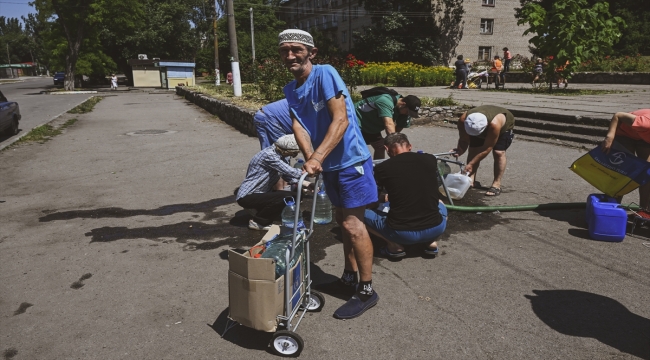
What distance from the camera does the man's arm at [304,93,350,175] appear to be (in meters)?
2.94

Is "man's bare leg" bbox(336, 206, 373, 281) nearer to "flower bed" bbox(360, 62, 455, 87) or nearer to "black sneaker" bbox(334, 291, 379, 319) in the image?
"black sneaker" bbox(334, 291, 379, 319)

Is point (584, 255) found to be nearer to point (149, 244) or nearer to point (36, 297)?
point (149, 244)

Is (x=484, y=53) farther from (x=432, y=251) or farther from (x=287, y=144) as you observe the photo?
(x=432, y=251)

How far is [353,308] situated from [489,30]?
49.2 metres

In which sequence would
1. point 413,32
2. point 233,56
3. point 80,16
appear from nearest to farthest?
point 233,56, point 80,16, point 413,32

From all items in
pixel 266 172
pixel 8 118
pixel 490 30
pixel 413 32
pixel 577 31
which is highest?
pixel 490 30

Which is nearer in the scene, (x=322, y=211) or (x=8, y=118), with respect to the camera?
(x=322, y=211)

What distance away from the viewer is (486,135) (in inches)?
240

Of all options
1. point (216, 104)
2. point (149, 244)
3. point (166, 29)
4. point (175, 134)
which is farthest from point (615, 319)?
point (166, 29)

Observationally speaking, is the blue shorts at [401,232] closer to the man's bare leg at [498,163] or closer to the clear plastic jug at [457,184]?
the clear plastic jug at [457,184]

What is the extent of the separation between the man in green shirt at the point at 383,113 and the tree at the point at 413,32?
3661 centimetres

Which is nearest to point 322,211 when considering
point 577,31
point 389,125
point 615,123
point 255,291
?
point 389,125

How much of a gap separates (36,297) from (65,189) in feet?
13.4

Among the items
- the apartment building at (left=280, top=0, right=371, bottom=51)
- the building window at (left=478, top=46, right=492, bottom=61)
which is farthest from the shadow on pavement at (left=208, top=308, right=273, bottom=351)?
the apartment building at (left=280, top=0, right=371, bottom=51)
